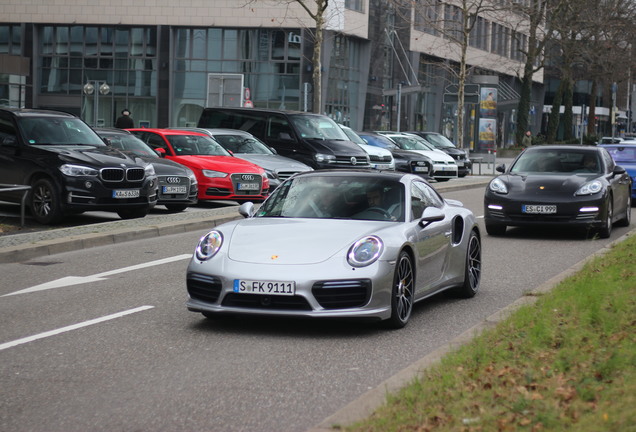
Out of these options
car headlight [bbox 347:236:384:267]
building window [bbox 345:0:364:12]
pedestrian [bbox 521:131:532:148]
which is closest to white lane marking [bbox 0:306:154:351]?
car headlight [bbox 347:236:384:267]

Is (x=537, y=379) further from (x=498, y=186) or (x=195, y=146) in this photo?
(x=195, y=146)

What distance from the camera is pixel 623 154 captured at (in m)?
27.2

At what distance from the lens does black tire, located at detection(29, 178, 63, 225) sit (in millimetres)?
17609

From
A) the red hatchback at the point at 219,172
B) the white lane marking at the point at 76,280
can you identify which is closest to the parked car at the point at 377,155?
the red hatchback at the point at 219,172

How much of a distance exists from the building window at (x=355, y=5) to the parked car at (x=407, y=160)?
2308 centimetres

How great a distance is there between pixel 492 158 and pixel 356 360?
1486 inches

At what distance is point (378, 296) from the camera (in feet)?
27.9

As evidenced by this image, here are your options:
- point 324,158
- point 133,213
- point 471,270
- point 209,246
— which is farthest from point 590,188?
point 324,158

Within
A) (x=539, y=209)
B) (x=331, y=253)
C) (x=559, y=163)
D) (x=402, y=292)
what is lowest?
(x=402, y=292)

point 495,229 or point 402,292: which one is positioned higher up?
point 402,292

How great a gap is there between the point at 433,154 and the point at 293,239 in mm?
28137

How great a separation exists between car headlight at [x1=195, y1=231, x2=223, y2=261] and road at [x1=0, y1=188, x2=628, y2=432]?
57 centimetres

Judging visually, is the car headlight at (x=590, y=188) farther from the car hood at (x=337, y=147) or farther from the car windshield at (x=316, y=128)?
the car windshield at (x=316, y=128)

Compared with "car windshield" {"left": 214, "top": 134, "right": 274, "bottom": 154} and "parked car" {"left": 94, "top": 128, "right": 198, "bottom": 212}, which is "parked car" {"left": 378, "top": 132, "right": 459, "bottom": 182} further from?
"parked car" {"left": 94, "top": 128, "right": 198, "bottom": 212}
